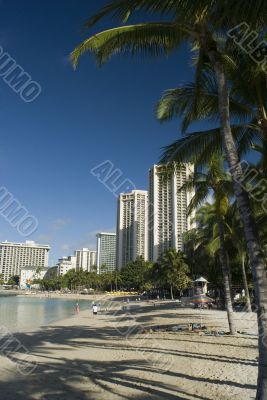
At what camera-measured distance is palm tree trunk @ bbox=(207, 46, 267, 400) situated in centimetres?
592

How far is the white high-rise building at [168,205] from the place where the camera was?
10.7 metres

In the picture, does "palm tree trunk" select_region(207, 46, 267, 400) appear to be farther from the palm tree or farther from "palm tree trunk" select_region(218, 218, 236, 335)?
the palm tree

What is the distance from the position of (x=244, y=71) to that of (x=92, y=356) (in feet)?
33.7

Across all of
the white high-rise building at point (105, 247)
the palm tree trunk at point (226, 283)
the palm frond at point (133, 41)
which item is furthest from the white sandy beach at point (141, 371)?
the white high-rise building at point (105, 247)

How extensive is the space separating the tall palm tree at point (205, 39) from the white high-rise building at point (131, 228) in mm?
91075

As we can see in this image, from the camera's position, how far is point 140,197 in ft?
326

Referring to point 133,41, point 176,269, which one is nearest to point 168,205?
point 176,269

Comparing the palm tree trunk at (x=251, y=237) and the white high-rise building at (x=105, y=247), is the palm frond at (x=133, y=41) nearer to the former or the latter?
the palm tree trunk at (x=251, y=237)

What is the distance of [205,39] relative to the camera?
296 inches

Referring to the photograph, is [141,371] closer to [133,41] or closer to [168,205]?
[133,41]

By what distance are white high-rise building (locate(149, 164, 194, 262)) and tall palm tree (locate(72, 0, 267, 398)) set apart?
9.99ft

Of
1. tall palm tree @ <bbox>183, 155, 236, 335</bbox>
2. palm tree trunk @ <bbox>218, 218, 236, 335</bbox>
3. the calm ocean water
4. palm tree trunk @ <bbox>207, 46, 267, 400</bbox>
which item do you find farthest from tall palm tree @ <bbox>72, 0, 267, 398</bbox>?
the calm ocean water

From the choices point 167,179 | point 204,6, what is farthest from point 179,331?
point 204,6

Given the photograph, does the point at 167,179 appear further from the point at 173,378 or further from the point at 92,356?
the point at 92,356
